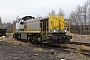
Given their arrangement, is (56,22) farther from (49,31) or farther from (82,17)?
(82,17)

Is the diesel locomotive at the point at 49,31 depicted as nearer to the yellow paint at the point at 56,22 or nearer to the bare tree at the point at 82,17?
the yellow paint at the point at 56,22

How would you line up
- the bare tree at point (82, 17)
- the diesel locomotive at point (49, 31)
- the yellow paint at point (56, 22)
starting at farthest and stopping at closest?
the bare tree at point (82, 17) < the yellow paint at point (56, 22) < the diesel locomotive at point (49, 31)

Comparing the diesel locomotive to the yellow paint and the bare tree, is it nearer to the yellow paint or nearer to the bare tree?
the yellow paint

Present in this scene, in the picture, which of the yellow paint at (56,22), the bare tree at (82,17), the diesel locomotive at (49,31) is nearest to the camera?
the diesel locomotive at (49,31)

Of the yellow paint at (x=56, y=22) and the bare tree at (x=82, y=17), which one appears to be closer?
the yellow paint at (x=56, y=22)

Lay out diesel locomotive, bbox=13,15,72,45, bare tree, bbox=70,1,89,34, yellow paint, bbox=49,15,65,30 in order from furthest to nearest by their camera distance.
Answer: bare tree, bbox=70,1,89,34 < yellow paint, bbox=49,15,65,30 < diesel locomotive, bbox=13,15,72,45

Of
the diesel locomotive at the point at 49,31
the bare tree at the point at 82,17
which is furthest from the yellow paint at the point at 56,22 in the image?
the bare tree at the point at 82,17

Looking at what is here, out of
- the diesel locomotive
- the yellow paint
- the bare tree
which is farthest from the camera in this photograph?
the bare tree

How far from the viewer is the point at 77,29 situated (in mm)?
40250

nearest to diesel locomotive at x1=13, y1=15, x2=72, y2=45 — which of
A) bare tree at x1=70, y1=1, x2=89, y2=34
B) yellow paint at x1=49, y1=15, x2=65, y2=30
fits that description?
yellow paint at x1=49, y1=15, x2=65, y2=30

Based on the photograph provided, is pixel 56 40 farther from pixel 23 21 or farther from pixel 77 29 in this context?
pixel 77 29

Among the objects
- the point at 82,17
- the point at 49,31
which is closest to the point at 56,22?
the point at 49,31

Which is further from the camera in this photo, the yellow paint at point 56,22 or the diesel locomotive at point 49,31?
the yellow paint at point 56,22

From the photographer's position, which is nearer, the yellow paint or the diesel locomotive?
the diesel locomotive
